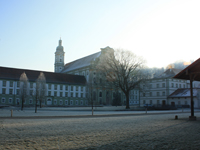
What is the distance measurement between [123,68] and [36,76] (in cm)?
4042

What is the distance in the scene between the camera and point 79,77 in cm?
8994

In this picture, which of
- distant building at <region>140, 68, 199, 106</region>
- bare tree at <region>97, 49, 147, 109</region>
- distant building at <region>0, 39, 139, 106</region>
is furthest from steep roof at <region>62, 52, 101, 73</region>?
bare tree at <region>97, 49, 147, 109</region>

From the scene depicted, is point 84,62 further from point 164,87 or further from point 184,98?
point 184,98

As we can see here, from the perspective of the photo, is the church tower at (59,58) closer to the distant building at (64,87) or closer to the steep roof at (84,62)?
the steep roof at (84,62)

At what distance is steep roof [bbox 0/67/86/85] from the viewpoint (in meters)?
72.6

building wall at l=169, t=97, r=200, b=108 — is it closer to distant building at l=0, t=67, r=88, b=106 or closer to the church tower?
distant building at l=0, t=67, r=88, b=106

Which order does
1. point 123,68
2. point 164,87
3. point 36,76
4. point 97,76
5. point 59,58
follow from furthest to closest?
point 59,58, point 97,76, point 36,76, point 164,87, point 123,68

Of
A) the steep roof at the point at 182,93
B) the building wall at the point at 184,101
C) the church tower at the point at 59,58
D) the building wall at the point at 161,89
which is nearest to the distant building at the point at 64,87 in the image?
the church tower at the point at 59,58

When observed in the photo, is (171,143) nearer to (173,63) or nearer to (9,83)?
(9,83)

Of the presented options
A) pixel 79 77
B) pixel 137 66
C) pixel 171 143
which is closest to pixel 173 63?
pixel 79 77

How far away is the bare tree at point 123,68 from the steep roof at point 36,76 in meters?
35.5

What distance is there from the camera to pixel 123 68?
4944 cm

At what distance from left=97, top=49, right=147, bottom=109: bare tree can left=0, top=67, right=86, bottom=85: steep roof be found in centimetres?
3548

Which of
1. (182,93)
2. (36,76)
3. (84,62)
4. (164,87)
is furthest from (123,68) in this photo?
(84,62)
